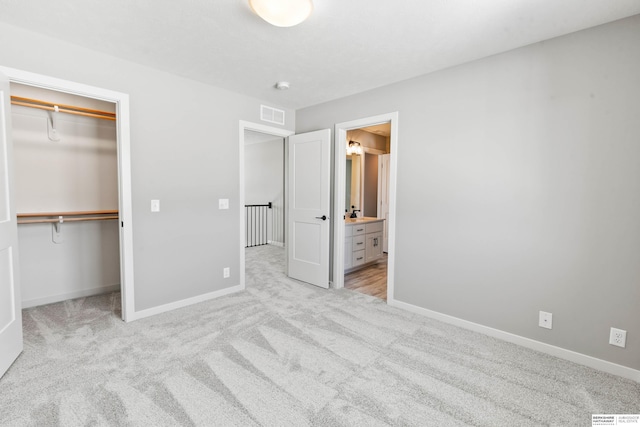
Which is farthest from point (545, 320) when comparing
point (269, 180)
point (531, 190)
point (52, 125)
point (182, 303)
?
point (269, 180)

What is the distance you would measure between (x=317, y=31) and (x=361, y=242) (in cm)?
320

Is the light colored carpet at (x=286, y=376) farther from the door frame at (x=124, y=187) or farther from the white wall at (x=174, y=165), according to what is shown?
the white wall at (x=174, y=165)

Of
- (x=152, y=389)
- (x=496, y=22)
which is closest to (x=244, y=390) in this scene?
(x=152, y=389)

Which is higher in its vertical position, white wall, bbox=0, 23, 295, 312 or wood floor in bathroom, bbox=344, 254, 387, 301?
white wall, bbox=0, 23, 295, 312

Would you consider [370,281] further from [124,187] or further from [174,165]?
[124,187]

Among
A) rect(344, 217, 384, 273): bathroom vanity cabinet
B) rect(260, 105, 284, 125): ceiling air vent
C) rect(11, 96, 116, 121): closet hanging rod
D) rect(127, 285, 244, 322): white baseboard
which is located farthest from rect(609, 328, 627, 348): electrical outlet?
rect(11, 96, 116, 121): closet hanging rod

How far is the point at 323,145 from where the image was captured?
12.1 feet

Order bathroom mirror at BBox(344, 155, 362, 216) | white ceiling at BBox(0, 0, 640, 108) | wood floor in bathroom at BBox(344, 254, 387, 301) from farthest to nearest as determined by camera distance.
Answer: bathroom mirror at BBox(344, 155, 362, 216)
wood floor in bathroom at BBox(344, 254, 387, 301)
white ceiling at BBox(0, 0, 640, 108)

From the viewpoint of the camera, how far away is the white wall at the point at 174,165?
2500 mm

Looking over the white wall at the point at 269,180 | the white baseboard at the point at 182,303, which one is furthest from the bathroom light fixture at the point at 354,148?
the white baseboard at the point at 182,303

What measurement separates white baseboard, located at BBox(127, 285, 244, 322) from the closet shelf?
132 cm

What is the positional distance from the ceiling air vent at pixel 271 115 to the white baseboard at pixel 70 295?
290 centimetres

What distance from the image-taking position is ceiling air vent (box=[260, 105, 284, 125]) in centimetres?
377

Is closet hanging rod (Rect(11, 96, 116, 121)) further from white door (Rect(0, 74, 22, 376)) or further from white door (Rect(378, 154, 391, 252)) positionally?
white door (Rect(378, 154, 391, 252))
